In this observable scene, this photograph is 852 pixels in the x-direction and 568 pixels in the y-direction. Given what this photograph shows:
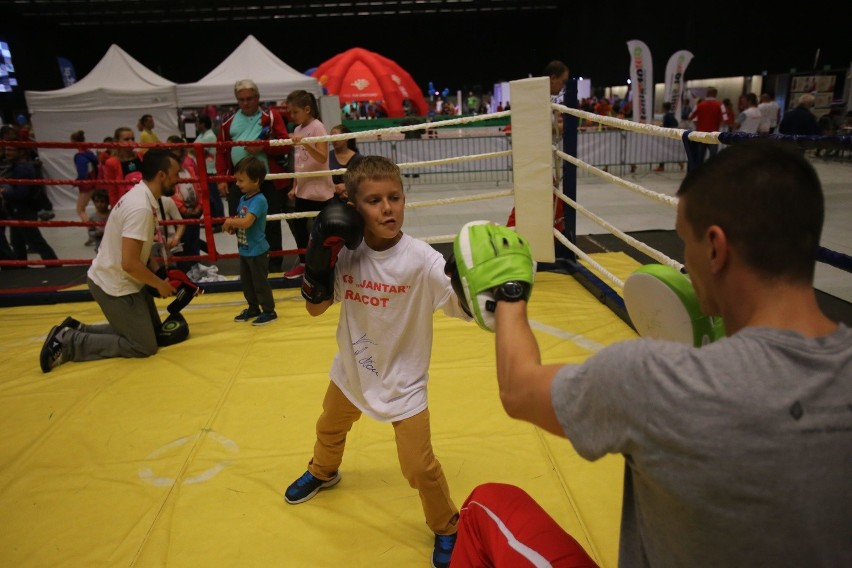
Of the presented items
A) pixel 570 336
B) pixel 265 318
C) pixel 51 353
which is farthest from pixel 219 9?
pixel 570 336

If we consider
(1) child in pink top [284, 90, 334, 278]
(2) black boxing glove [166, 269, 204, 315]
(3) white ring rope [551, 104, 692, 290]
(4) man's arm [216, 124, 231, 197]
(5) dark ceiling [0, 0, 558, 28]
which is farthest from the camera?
(5) dark ceiling [0, 0, 558, 28]

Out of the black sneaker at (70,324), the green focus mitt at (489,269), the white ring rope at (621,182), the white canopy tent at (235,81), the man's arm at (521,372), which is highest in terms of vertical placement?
the white canopy tent at (235,81)

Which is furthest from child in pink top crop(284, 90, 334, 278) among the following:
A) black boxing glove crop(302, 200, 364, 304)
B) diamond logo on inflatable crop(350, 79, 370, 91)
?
diamond logo on inflatable crop(350, 79, 370, 91)

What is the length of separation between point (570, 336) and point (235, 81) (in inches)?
357

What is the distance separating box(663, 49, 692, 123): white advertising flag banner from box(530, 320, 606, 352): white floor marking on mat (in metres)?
10.5

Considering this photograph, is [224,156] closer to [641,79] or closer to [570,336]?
[570,336]

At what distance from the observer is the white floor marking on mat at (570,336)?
345 centimetres

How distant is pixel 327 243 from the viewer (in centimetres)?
179

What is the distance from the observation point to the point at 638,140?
1057 centimetres

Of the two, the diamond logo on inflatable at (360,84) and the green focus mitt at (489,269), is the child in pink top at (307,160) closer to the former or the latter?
the green focus mitt at (489,269)

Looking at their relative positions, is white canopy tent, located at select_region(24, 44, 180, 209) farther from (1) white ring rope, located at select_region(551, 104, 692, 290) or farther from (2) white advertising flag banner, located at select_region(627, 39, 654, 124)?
(2) white advertising flag banner, located at select_region(627, 39, 654, 124)

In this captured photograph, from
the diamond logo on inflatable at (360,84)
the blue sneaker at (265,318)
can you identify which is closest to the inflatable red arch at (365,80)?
the diamond logo on inflatable at (360,84)

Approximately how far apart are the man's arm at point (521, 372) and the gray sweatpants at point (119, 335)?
3248mm

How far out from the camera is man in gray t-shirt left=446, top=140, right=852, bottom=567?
2.36 ft
